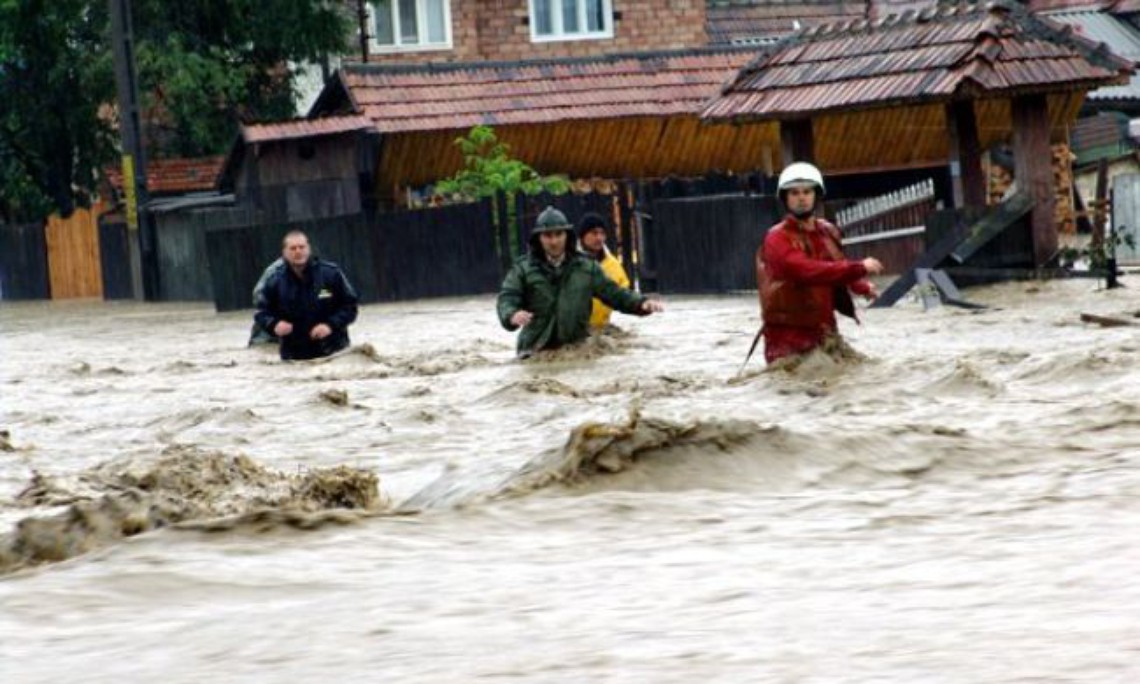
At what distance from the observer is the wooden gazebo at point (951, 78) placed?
1006 inches

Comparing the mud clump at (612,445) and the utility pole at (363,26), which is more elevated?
the utility pole at (363,26)

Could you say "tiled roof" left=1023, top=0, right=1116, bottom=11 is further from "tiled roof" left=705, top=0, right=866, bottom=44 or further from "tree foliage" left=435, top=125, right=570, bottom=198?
"tree foliage" left=435, top=125, right=570, bottom=198

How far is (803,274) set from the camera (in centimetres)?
1377

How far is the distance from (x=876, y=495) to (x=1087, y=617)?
307 cm

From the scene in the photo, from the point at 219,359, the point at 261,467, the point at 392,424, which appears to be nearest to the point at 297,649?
the point at 261,467

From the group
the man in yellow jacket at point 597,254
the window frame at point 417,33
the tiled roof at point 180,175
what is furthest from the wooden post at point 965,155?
the window frame at point 417,33

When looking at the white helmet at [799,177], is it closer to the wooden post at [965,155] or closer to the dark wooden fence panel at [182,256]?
the wooden post at [965,155]

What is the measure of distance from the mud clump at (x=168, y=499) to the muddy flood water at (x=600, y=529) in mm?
19

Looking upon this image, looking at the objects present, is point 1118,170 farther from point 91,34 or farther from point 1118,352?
point 1118,352

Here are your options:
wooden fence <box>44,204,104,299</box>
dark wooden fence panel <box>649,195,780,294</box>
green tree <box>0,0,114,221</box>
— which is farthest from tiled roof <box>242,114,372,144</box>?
wooden fence <box>44,204,104,299</box>

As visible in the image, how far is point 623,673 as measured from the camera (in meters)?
5.66

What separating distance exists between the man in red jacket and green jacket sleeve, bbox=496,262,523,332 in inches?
101

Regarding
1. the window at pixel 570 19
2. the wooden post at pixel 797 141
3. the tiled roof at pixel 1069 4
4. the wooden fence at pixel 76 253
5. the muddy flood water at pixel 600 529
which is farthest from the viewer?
the tiled roof at pixel 1069 4

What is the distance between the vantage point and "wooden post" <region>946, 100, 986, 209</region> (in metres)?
26.5
